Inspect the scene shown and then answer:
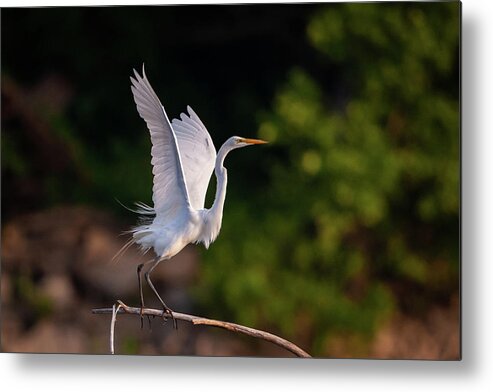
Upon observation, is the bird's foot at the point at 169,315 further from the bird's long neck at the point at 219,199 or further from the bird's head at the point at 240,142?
the bird's head at the point at 240,142

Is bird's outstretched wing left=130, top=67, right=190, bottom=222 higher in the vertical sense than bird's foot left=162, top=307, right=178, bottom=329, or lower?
higher

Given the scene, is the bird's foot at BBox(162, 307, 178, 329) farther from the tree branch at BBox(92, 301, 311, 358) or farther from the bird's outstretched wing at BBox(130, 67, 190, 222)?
the bird's outstretched wing at BBox(130, 67, 190, 222)

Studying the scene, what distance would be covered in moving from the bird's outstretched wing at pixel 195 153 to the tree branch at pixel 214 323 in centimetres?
32

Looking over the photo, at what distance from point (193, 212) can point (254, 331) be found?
0.39 meters

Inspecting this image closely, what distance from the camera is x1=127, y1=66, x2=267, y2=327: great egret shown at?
3.31 metres

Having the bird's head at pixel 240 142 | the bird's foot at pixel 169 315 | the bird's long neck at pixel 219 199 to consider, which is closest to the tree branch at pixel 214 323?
the bird's foot at pixel 169 315

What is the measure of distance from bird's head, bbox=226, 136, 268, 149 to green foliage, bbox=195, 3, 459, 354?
0.13ft

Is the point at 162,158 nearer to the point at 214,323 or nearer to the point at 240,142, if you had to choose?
the point at 240,142

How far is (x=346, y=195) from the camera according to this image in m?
3.31

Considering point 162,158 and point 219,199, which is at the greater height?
point 162,158

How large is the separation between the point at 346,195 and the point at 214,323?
532 mm

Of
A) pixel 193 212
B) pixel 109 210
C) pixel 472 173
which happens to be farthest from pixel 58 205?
pixel 472 173

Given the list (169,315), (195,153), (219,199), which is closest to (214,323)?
(169,315)

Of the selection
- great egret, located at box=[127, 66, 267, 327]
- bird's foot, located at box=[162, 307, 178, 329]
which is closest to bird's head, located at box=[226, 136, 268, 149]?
great egret, located at box=[127, 66, 267, 327]
